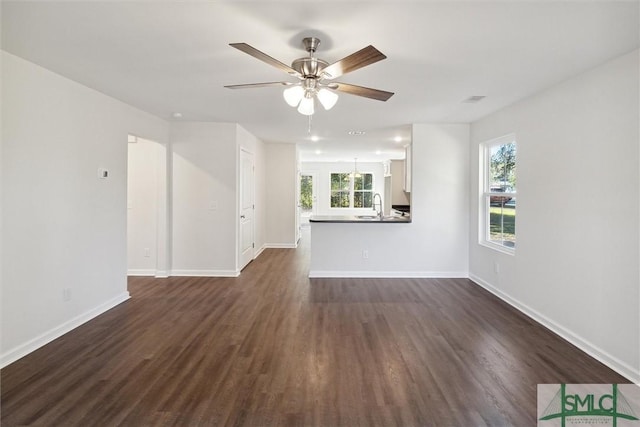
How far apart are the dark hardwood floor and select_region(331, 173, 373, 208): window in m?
8.15

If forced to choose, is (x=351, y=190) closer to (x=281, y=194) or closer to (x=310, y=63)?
(x=281, y=194)

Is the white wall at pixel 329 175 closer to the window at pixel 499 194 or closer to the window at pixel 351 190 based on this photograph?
the window at pixel 351 190

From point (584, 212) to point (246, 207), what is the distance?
4.89m

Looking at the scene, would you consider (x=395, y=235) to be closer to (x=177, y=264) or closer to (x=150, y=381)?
(x=177, y=264)

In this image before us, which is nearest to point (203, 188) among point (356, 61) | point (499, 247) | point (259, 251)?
point (259, 251)

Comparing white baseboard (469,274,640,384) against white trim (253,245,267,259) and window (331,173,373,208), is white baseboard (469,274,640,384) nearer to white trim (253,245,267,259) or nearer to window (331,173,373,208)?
white trim (253,245,267,259)

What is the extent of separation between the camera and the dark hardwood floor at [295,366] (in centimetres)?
202

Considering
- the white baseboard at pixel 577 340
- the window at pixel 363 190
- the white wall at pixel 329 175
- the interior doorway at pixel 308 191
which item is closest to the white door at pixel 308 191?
the interior doorway at pixel 308 191

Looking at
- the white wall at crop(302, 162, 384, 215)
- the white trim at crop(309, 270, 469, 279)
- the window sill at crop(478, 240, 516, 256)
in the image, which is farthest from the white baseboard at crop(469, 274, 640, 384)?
the white wall at crop(302, 162, 384, 215)

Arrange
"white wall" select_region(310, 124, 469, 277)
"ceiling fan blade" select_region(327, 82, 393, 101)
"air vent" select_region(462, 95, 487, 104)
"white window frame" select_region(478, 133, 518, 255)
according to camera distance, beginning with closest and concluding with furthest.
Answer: "ceiling fan blade" select_region(327, 82, 393, 101)
"air vent" select_region(462, 95, 487, 104)
"white window frame" select_region(478, 133, 518, 255)
"white wall" select_region(310, 124, 469, 277)

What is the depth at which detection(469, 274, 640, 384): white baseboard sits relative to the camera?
2436 mm

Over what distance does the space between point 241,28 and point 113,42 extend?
101 centimetres

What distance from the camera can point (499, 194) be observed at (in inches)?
174

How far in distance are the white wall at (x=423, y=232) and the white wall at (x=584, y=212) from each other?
1246 millimetres
